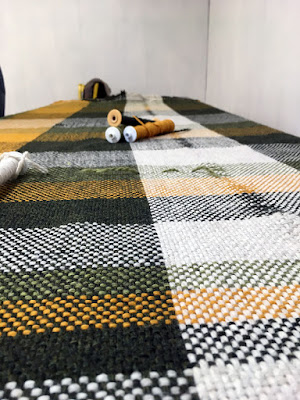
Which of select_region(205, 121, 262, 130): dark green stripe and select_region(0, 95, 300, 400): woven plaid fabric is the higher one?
select_region(0, 95, 300, 400): woven plaid fabric

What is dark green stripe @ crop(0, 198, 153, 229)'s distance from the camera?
0.58 meters

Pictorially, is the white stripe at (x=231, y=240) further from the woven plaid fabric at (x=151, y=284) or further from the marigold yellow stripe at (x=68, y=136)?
the marigold yellow stripe at (x=68, y=136)

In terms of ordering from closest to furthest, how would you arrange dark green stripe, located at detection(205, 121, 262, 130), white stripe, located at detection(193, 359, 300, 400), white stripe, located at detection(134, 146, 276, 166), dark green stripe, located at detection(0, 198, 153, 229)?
white stripe, located at detection(193, 359, 300, 400)
dark green stripe, located at detection(0, 198, 153, 229)
white stripe, located at detection(134, 146, 276, 166)
dark green stripe, located at detection(205, 121, 262, 130)

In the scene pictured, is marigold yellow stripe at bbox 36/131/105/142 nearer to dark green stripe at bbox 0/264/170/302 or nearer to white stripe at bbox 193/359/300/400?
dark green stripe at bbox 0/264/170/302

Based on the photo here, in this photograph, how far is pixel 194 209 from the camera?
631 mm

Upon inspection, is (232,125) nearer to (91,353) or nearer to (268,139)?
(268,139)

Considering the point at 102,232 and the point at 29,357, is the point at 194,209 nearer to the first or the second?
the point at 102,232

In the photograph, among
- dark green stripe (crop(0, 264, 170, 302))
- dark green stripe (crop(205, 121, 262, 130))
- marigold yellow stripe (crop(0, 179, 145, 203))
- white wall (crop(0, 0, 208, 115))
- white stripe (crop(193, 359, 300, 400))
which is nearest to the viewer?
white stripe (crop(193, 359, 300, 400))

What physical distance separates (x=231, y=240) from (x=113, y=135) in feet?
2.57

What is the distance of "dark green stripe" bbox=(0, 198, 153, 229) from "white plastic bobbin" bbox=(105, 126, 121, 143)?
560 millimetres

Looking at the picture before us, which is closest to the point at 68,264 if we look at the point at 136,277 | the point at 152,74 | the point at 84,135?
the point at 136,277

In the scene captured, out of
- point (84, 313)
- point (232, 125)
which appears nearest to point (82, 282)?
point (84, 313)

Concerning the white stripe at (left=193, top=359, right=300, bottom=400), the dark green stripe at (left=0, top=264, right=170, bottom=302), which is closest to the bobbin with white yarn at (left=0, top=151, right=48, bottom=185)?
the dark green stripe at (left=0, top=264, right=170, bottom=302)

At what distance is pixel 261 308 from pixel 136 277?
0.14 m
